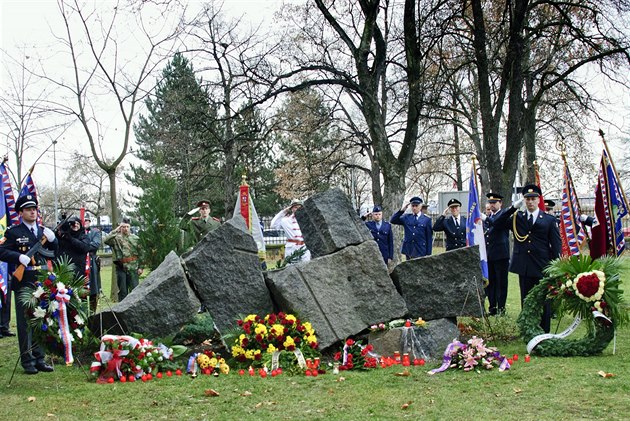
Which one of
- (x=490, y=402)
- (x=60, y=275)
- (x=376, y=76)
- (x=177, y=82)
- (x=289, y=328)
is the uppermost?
(x=177, y=82)

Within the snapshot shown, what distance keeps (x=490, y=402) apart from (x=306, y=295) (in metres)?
2.62

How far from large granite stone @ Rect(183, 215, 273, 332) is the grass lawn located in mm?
917

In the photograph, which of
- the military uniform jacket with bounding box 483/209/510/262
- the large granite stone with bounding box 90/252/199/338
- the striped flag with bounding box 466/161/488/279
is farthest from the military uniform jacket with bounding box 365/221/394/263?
the large granite stone with bounding box 90/252/199/338

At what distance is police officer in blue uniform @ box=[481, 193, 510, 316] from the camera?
9891mm

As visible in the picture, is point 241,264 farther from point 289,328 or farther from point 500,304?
point 500,304

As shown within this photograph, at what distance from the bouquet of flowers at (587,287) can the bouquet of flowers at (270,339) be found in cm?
267

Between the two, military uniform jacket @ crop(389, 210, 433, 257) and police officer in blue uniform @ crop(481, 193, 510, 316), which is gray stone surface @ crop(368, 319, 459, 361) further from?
military uniform jacket @ crop(389, 210, 433, 257)

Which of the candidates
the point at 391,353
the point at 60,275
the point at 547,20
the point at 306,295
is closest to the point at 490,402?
the point at 391,353

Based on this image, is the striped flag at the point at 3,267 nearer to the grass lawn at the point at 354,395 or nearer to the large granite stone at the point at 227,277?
the grass lawn at the point at 354,395

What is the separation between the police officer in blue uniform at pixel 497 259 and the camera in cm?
989

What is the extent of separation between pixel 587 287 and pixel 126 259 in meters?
7.94

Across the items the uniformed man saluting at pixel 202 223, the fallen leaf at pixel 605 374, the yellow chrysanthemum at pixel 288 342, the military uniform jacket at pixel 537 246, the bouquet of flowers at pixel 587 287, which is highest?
the uniformed man saluting at pixel 202 223

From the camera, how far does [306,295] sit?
7.21m

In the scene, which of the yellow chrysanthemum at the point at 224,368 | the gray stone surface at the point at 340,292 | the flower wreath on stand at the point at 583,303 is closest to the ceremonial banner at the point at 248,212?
the gray stone surface at the point at 340,292
